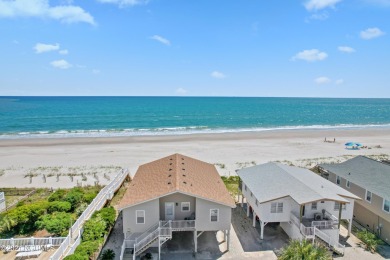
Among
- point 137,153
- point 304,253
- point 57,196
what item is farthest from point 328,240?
point 137,153

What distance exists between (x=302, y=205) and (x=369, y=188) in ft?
26.1

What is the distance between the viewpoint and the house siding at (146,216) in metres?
19.7

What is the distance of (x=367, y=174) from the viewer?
2559 centimetres

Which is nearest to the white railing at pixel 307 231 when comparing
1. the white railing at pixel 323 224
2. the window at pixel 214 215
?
the white railing at pixel 323 224

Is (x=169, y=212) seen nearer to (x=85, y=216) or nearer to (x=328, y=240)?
(x=85, y=216)

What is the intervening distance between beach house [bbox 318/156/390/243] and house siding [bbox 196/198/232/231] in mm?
12104

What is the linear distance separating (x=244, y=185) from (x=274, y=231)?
5016 mm

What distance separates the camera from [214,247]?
69.4 feet

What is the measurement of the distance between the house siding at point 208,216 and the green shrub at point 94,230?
23.6ft

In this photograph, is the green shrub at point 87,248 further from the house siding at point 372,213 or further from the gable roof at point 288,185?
the house siding at point 372,213

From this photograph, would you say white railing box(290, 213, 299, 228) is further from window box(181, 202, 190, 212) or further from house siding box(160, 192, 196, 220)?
window box(181, 202, 190, 212)

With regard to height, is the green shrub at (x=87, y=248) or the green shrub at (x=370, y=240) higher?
the green shrub at (x=87, y=248)

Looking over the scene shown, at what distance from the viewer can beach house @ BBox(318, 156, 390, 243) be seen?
22.0 meters

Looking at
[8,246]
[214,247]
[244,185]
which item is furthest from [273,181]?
[8,246]
